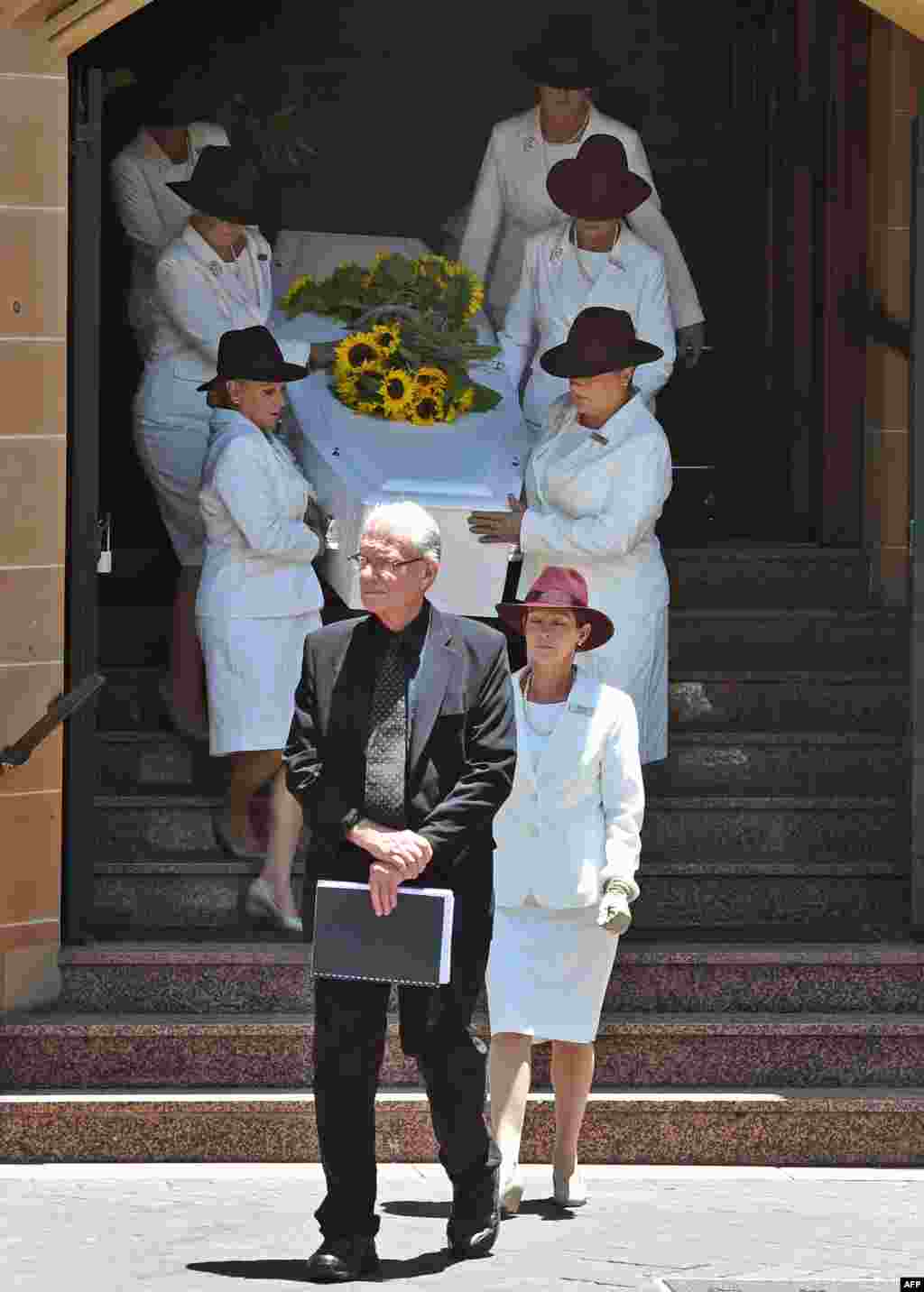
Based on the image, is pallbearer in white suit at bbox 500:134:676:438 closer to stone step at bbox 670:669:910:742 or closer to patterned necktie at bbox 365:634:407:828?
stone step at bbox 670:669:910:742

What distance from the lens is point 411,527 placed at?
7527 millimetres

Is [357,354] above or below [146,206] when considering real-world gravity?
below

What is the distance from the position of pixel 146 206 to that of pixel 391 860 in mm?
4293

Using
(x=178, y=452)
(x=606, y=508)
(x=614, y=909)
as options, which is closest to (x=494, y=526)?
(x=606, y=508)

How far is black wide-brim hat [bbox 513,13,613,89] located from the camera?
11.1 metres

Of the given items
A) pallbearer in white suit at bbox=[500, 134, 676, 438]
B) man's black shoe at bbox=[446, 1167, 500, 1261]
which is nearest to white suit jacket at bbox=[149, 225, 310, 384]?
pallbearer in white suit at bbox=[500, 134, 676, 438]

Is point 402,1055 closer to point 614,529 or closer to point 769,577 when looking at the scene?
point 614,529

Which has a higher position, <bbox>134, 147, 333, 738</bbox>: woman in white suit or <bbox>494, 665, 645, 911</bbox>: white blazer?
<bbox>134, 147, 333, 738</bbox>: woman in white suit

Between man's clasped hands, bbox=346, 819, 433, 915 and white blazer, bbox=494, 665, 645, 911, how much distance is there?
989mm

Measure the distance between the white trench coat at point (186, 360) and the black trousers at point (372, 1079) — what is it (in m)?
3.25

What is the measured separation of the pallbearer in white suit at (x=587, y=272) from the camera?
34.9 feet

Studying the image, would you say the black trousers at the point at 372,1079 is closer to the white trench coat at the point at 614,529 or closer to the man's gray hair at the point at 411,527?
the man's gray hair at the point at 411,527

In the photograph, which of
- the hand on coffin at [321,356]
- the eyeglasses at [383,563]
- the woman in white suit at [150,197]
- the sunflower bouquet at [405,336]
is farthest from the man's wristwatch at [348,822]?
the woman in white suit at [150,197]

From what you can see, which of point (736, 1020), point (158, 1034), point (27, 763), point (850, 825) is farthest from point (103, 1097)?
point (850, 825)
